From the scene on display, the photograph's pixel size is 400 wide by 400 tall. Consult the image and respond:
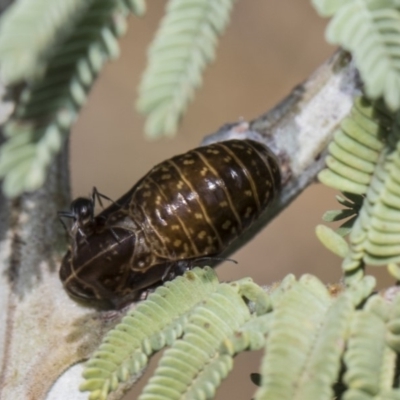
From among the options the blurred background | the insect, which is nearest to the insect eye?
the insect

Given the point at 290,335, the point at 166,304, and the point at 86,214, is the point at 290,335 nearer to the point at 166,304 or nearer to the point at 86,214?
the point at 166,304

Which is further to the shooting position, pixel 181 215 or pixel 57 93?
pixel 181 215

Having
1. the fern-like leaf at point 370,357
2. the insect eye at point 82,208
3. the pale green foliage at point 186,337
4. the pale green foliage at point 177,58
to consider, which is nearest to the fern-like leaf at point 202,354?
the pale green foliage at point 186,337

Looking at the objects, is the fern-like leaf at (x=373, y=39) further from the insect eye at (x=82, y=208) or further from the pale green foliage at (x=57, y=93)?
the insect eye at (x=82, y=208)

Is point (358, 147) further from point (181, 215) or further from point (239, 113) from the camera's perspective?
point (239, 113)

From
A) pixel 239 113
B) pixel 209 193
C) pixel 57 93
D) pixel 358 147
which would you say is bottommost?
pixel 239 113

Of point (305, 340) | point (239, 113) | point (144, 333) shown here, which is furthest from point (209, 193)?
point (239, 113)

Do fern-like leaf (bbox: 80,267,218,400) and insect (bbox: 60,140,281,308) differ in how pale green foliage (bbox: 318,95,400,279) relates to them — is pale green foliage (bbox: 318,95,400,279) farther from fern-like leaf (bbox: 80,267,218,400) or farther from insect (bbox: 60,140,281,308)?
insect (bbox: 60,140,281,308)
